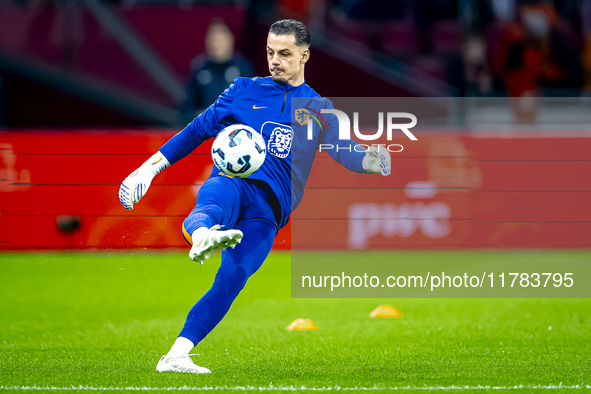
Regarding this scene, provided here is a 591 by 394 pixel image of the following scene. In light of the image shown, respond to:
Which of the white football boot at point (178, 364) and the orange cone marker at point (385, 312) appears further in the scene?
the orange cone marker at point (385, 312)

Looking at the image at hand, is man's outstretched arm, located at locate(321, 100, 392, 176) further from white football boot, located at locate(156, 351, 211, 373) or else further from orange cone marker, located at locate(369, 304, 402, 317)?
orange cone marker, located at locate(369, 304, 402, 317)

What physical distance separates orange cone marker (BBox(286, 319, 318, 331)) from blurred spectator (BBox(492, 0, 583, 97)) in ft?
18.0

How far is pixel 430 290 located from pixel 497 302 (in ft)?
2.64

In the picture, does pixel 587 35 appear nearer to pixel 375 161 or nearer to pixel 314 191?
pixel 314 191

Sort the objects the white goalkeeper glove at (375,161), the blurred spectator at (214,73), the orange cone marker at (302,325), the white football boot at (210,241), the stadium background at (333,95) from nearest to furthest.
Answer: the white football boot at (210,241), the white goalkeeper glove at (375,161), the orange cone marker at (302,325), the stadium background at (333,95), the blurred spectator at (214,73)

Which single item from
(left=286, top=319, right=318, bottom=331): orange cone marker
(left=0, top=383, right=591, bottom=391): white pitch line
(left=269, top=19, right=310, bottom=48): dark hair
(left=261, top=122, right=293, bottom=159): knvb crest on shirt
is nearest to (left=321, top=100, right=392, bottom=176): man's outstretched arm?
(left=261, top=122, right=293, bottom=159): knvb crest on shirt

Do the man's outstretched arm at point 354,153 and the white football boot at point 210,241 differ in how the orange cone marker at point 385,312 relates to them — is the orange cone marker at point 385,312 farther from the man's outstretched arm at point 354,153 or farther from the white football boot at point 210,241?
the white football boot at point 210,241

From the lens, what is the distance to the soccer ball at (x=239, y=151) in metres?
4.71

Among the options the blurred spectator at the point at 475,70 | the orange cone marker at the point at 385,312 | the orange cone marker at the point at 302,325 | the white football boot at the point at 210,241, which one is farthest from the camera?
the blurred spectator at the point at 475,70

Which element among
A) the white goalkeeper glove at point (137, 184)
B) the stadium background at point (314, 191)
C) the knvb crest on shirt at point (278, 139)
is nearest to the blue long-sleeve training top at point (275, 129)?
the knvb crest on shirt at point (278, 139)

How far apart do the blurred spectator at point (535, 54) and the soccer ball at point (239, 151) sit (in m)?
6.49

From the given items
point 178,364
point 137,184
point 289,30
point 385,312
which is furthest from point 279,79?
point 385,312

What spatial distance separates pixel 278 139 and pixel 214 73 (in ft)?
14.2

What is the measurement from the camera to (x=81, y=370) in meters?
4.80
